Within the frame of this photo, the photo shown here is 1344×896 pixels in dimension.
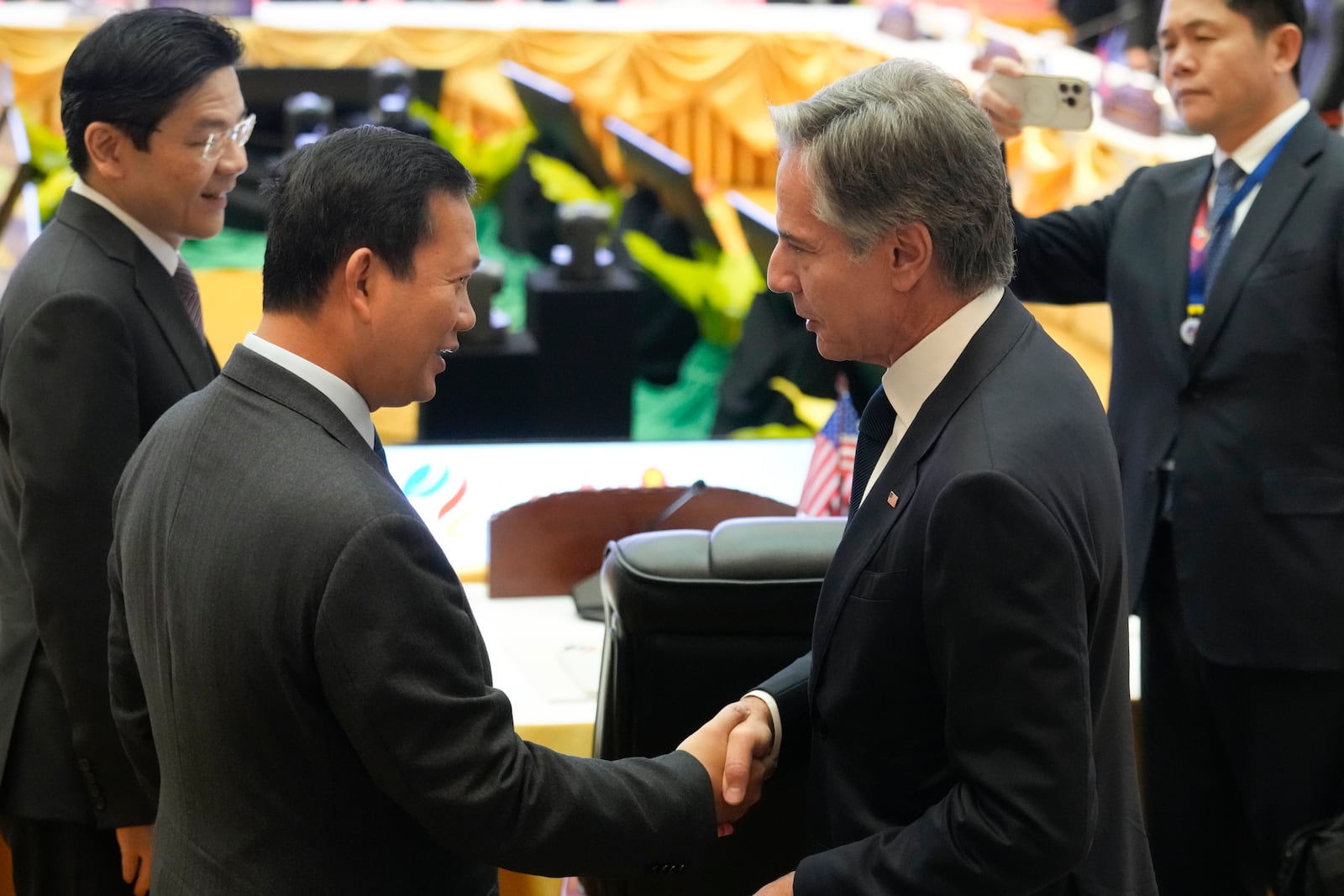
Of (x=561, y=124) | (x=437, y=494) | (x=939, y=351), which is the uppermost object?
(x=561, y=124)

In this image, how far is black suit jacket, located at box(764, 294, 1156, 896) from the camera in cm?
A: 119

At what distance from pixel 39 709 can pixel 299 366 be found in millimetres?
892

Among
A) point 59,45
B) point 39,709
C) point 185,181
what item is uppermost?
point 59,45

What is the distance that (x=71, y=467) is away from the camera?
174 cm

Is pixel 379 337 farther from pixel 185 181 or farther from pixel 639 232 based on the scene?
pixel 639 232

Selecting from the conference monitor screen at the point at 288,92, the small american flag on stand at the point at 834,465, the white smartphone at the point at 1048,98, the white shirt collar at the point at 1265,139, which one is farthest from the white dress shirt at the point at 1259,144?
the conference monitor screen at the point at 288,92

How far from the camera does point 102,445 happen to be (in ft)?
5.75

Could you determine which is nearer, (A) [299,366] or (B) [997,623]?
(B) [997,623]

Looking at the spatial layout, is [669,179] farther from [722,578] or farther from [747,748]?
[747,748]

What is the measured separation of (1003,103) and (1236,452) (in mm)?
763

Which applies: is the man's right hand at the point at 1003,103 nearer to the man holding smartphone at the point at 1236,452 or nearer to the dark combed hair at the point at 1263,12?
the man holding smartphone at the point at 1236,452

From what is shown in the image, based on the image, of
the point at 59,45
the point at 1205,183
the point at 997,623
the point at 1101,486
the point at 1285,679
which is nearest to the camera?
the point at 997,623

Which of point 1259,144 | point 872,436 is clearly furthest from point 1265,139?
point 872,436

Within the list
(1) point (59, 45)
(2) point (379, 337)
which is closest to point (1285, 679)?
(2) point (379, 337)
